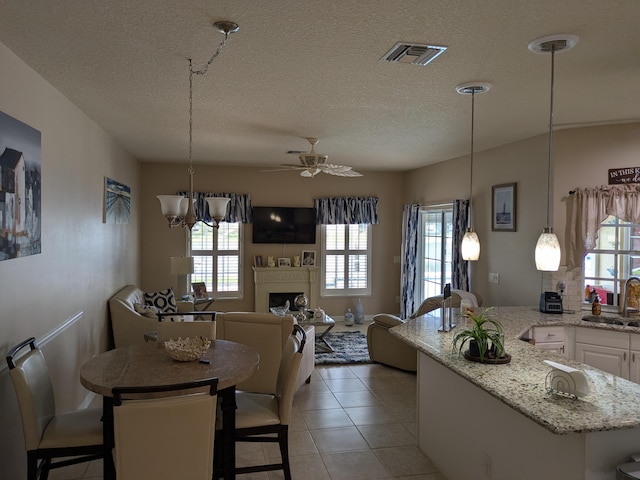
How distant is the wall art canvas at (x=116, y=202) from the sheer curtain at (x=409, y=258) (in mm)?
4333

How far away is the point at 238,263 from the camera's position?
7.75 meters

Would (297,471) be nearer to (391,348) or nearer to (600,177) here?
(391,348)

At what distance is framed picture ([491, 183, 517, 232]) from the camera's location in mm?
5148

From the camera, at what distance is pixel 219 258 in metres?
7.68

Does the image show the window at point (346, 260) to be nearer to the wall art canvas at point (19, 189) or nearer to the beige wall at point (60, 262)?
the beige wall at point (60, 262)

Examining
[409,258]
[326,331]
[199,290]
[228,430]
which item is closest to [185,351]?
[228,430]

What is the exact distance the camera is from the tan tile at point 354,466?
3.09 meters

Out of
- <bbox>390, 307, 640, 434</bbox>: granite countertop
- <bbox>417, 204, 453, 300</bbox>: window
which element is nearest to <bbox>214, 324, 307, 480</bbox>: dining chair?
<bbox>390, 307, 640, 434</bbox>: granite countertop

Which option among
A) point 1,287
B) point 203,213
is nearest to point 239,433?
point 1,287

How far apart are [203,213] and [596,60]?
5891 millimetres

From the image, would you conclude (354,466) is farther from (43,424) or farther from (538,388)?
(43,424)

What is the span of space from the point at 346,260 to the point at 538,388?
6.05 m

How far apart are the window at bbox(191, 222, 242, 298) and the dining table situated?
4.64m

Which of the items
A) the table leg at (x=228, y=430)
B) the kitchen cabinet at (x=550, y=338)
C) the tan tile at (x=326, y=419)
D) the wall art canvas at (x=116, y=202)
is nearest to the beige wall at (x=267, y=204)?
the wall art canvas at (x=116, y=202)
